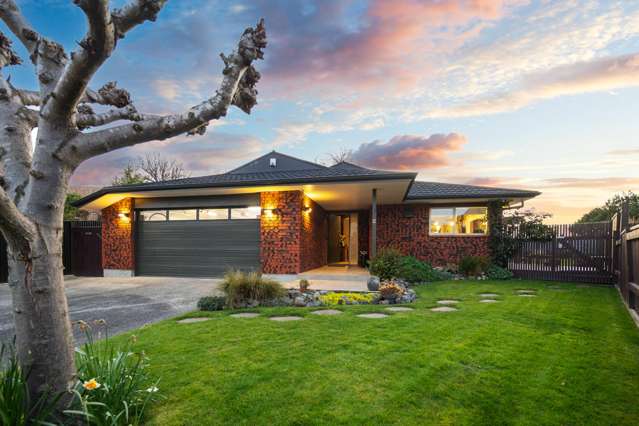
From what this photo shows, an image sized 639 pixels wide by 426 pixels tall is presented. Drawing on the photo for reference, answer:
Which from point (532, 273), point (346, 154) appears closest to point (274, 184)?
point (532, 273)

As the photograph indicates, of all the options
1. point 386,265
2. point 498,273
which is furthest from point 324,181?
point 498,273

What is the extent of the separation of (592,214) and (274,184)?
32.6 m

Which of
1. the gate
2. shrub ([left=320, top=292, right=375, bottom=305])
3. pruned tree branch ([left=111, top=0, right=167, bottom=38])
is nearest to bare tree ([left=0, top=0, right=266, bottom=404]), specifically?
pruned tree branch ([left=111, top=0, right=167, bottom=38])

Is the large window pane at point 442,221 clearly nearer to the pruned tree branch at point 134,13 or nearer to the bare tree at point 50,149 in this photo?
the bare tree at point 50,149

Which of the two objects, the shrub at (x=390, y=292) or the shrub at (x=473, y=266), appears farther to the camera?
the shrub at (x=473, y=266)

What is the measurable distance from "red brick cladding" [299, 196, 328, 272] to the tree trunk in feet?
27.0

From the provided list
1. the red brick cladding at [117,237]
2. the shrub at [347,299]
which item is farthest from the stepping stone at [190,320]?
the red brick cladding at [117,237]

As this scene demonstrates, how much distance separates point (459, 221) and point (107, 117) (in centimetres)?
1236

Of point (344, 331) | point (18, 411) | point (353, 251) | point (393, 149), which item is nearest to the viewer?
point (18, 411)

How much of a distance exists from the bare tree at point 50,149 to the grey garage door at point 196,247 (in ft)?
27.3

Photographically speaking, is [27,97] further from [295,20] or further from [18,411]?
[295,20]

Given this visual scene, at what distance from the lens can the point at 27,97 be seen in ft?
7.72

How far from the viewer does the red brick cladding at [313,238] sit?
34.9ft

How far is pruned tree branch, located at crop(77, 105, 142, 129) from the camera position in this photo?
8.30 feet
